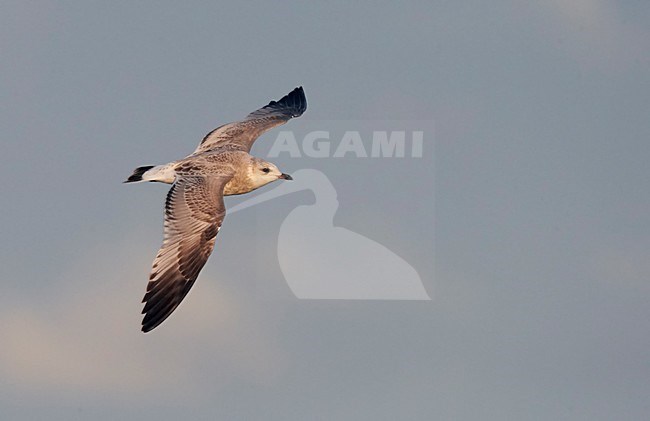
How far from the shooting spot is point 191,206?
3631 centimetres

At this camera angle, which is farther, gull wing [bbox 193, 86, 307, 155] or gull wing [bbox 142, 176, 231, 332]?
gull wing [bbox 193, 86, 307, 155]

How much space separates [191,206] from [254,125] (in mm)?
9853

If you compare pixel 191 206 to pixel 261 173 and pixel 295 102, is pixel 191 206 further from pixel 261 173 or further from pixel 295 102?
pixel 295 102

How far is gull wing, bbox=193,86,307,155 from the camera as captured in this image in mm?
43531

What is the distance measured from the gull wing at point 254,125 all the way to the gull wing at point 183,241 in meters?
4.93

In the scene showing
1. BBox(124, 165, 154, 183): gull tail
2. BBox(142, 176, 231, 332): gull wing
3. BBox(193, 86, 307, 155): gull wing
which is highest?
BBox(193, 86, 307, 155): gull wing

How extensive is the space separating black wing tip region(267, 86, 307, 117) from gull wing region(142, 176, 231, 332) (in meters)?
12.5

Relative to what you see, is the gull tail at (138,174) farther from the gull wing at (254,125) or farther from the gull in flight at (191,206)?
the gull wing at (254,125)

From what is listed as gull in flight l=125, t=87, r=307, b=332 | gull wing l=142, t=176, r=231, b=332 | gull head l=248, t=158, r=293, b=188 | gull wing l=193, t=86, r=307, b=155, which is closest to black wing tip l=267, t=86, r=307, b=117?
gull wing l=193, t=86, r=307, b=155

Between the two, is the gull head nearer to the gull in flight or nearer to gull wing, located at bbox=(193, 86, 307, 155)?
the gull in flight

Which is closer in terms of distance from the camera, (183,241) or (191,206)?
(183,241)

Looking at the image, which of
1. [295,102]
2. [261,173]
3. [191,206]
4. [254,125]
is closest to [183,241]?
[191,206]

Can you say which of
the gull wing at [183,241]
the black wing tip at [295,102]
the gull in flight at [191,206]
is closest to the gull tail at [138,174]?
the gull in flight at [191,206]

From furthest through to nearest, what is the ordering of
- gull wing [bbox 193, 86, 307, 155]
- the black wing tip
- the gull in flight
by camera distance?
the black wing tip
gull wing [bbox 193, 86, 307, 155]
the gull in flight
